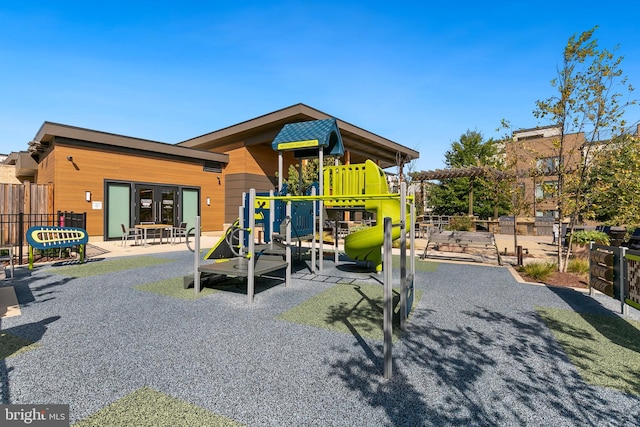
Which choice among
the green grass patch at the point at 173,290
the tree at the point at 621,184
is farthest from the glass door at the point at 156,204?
the tree at the point at 621,184

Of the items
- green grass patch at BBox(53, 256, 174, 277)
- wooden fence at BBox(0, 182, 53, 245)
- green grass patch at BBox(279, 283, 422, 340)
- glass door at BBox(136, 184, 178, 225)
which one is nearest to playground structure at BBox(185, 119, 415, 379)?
green grass patch at BBox(279, 283, 422, 340)

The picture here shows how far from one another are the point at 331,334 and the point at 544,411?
2.28 meters

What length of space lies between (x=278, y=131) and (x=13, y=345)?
15.5m

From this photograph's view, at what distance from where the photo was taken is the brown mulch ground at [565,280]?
6.88 meters

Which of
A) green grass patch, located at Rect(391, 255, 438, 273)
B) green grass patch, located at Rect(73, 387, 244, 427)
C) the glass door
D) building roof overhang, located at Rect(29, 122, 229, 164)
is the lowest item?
green grass patch, located at Rect(391, 255, 438, 273)

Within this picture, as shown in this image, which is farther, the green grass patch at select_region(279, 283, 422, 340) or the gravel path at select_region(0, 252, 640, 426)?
the green grass patch at select_region(279, 283, 422, 340)

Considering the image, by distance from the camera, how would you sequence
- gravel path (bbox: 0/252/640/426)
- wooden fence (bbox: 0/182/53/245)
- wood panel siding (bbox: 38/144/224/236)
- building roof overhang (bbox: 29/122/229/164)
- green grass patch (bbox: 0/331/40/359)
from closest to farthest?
gravel path (bbox: 0/252/640/426) < green grass patch (bbox: 0/331/40/359) < wooden fence (bbox: 0/182/53/245) < building roof overhang (bbox: 29/122/229/164) < wood panel siding (bbox: 38/144/224/236)

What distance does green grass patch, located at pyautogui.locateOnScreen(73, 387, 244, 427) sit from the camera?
2279mm

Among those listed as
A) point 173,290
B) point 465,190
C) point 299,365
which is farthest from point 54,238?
point 465,190

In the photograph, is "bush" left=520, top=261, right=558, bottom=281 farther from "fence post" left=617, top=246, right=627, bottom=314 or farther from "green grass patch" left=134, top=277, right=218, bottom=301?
"green grass patch" left=134, top=277, right=218, bottom=301

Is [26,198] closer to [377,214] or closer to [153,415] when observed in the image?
[377,214]

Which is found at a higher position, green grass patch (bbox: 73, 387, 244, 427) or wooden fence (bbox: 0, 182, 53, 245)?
wooden fence (bbox: 0, 182, 53, 245)

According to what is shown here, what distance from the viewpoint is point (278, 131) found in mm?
17797

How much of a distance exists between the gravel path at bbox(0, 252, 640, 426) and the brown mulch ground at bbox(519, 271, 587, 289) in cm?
141
